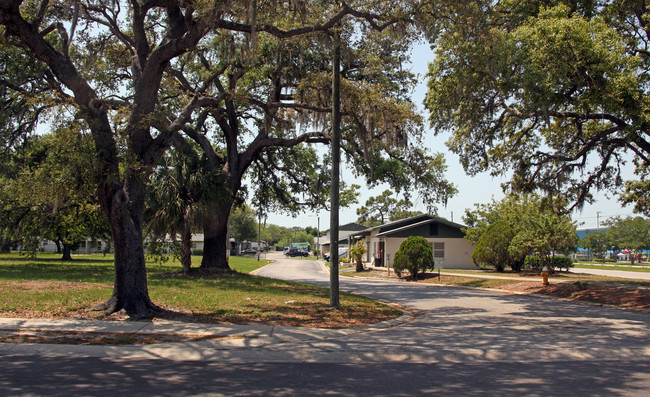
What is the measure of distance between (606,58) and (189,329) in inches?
517

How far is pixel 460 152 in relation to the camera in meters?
19.0

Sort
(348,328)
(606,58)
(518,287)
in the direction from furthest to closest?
(518,287) < (606,58) < (348,328)

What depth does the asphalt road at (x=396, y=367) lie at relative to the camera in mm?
5938

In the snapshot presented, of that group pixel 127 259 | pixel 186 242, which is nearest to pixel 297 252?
pixel 186 242

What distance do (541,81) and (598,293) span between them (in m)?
8.35

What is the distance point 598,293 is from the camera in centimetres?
1702

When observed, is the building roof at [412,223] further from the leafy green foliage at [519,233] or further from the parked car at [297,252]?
the parked car at [297,252]

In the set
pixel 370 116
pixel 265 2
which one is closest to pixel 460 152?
pixel 370 116

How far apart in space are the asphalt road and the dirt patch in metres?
4.64

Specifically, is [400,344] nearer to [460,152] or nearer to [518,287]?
[460,152]

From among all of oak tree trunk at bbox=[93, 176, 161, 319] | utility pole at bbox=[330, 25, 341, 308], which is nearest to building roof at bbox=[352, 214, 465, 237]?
utility pole at bbox=[330, 25, 341, 308]

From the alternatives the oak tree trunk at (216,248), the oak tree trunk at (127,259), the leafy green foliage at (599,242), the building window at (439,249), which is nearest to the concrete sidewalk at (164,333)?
the oak tree trunk at (127,259)

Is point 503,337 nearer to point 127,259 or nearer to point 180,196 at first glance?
point 127,259

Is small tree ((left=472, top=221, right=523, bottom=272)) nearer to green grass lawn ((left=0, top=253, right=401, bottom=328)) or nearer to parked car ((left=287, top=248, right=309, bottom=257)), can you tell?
green grass lawn ((left=0, top=253, right=401, bottom=328))
